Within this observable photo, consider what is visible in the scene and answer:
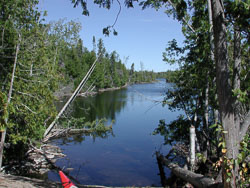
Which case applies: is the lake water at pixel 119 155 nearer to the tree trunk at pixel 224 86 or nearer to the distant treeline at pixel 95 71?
the tree trunk at pixel 224 86

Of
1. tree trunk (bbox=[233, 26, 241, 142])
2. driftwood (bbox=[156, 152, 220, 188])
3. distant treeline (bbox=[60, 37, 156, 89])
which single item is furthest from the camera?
distant treeline (bbox=[60, 37, 156, 89])

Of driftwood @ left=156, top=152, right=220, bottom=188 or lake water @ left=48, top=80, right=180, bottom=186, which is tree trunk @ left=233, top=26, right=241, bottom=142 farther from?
lake water @ left=48, top=80, right=180, bottom=186

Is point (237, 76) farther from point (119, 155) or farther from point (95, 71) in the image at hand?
point (95, 71)

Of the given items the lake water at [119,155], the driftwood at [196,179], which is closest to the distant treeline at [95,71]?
the lake water at [119,155]

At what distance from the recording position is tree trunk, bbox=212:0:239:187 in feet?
12.4

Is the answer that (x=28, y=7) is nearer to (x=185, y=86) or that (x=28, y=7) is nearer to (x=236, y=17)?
(x=185, y=86)

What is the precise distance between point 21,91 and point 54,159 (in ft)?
17.4

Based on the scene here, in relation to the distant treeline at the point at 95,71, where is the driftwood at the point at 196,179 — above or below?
below

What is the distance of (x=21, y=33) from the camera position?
898 cm

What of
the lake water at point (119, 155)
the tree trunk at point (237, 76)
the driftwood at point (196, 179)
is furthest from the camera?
the lake water at point (119, 155)

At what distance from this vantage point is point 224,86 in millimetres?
3811

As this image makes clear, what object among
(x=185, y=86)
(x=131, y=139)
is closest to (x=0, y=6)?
(x=185, y=86)

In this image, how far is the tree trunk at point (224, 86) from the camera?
12.4 feet

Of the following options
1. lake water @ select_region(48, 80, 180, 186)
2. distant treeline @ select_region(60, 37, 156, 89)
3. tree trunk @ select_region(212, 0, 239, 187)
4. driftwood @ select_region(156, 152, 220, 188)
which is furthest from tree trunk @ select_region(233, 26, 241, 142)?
distant treeline @ select_region(60, 37, 156, 89)
